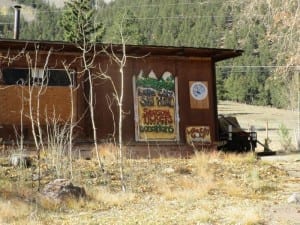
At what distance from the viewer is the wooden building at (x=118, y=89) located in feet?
55.9

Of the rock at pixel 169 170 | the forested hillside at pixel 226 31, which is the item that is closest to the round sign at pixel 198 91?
the forested hillside at pixel 226 31

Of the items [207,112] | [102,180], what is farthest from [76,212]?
[207,112]

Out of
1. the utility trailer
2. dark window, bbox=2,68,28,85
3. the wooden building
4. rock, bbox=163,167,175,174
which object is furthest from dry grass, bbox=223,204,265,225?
the utility trailer

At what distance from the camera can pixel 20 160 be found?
13688 mm

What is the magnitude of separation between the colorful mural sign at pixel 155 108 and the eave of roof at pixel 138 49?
81cm

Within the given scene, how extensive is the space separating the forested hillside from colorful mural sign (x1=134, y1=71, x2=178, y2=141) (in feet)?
12.7

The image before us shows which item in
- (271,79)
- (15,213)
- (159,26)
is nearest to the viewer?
(15,213)

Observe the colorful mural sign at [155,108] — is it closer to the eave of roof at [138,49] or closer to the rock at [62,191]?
the eave of roof at [138,49]

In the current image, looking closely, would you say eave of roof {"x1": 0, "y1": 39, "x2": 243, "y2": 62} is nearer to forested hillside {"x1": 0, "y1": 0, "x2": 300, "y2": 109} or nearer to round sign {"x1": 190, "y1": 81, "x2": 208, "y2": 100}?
round sign {"x1": 190, "y1": 81, "x2": 208, "y2": 100}

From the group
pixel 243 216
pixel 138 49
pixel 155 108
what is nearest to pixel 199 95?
pixel 155 108

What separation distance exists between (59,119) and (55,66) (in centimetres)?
178

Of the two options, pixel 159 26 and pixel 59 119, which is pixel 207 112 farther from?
pixel 159 26

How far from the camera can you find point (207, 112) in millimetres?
19484

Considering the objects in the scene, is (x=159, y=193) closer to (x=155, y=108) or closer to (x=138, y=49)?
(x=155, y=108)
